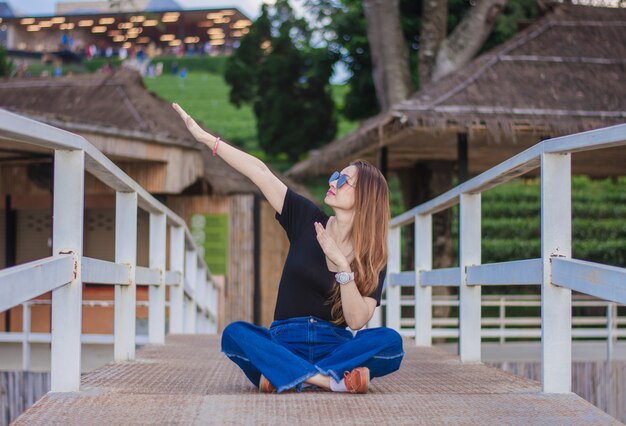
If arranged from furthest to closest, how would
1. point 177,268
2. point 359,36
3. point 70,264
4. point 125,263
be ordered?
point 359,36 → point 177,268 → point 125,263 → point 70,264

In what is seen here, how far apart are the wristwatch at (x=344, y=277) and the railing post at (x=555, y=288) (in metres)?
0.64

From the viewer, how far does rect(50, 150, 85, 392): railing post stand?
3232mm

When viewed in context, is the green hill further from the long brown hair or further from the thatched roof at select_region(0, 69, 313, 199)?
the long brown hair

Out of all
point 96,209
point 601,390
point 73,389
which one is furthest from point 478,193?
point 96,209

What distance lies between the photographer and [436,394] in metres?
3.37

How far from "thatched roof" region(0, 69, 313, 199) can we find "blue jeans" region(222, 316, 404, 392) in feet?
34.3

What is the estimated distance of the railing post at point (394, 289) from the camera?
705 cm

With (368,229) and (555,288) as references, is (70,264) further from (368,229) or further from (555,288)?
(555,288)

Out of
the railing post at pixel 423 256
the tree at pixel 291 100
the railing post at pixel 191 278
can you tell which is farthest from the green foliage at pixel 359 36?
the railing post at pixel 423 256

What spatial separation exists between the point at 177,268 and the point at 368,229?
3477 millimetres

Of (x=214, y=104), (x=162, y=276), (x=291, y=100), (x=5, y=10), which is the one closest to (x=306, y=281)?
(x=162, y=276)

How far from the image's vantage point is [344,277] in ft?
11.6

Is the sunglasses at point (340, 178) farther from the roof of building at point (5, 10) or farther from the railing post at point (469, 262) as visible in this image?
the roof of building at point (5, 10)

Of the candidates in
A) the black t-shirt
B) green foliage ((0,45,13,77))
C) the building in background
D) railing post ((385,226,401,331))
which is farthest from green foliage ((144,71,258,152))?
the black t-shirt
